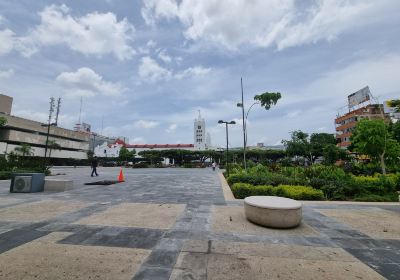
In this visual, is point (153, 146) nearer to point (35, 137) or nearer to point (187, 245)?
point (35, 137)

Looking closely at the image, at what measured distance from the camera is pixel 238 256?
14.9 feet

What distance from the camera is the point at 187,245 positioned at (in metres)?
5.05

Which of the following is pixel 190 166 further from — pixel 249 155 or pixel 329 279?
pixel 329 279

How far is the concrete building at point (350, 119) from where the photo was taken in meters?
58.9

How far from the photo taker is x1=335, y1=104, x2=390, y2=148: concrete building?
5889 centimetres

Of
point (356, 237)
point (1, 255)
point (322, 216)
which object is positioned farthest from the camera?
point (322, 216)

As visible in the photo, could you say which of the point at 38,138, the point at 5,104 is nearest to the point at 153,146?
the point at 38,138

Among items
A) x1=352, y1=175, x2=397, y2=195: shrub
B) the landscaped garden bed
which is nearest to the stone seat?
the landscaped garden bed

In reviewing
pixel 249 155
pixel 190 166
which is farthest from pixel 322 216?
pixel 249 155

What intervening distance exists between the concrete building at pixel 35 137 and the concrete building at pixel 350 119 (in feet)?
240

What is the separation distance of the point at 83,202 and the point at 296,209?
8439mm

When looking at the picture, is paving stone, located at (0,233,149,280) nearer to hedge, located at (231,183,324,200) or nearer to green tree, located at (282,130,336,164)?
hedge, located at (231,183,324,200)

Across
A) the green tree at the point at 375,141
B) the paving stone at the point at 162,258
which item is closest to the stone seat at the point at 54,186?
the paving stone at the point at 162,258

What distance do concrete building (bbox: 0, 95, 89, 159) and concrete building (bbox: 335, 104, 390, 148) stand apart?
7305 cm
